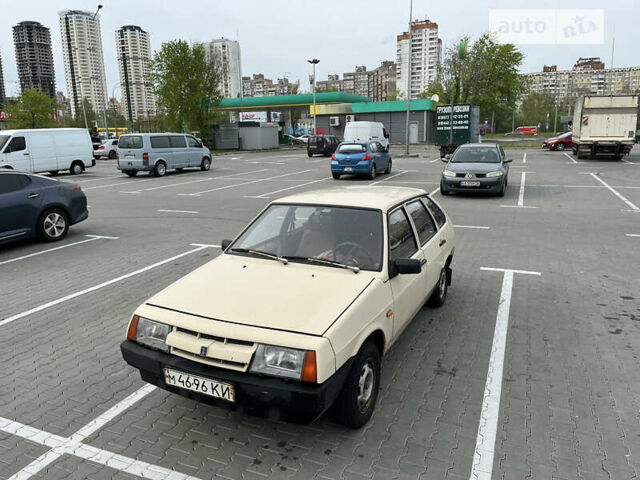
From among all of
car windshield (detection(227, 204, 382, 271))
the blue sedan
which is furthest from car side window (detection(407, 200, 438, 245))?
the blue sedan

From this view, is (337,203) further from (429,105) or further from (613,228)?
(429,105)

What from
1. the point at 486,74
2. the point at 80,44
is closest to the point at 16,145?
the point at 80,44

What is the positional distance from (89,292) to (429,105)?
4824 centimetres

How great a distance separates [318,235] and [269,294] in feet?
3.22

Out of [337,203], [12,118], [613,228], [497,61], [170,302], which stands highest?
[497,61]

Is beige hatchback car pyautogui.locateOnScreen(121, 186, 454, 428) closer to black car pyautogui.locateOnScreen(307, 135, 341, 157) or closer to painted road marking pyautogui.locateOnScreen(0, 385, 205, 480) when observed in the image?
painted road marking pyautogui.locateOnScreen(0, 385, 205, 480)

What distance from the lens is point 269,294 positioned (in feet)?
11.4

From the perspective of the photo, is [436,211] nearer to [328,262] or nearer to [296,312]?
[328,262]

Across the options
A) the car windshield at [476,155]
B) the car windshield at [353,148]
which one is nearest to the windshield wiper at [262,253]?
the car windshield at [476,155]

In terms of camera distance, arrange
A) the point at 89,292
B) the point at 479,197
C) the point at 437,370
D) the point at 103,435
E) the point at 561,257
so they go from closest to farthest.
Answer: the point at 103,435, the point at 437,370, the point at 89,292, the point at 561,257, the point at 479,197

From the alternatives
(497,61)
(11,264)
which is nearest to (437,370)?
(11,264)

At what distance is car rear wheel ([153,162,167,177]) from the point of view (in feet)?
76.9

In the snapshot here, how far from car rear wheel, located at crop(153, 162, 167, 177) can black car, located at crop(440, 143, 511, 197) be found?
14.4 m

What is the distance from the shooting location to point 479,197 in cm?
1488
